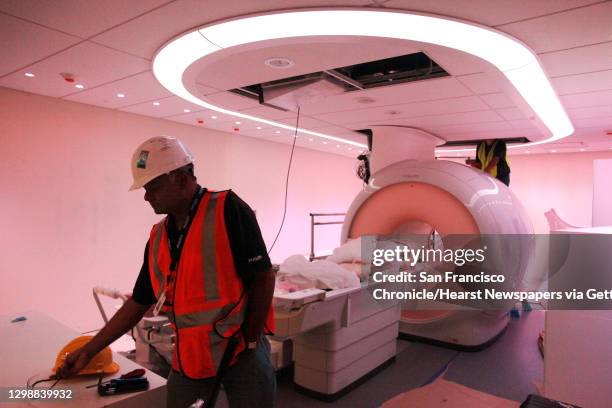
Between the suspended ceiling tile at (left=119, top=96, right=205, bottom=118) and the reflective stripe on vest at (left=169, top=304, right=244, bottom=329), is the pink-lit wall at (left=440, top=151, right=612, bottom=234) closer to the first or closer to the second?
the suspended ceiling tile at (left=119, top=96, right=205, bottom=118)

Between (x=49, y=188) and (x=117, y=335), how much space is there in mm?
2967

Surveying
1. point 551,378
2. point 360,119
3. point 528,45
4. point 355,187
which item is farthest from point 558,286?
point 355,187

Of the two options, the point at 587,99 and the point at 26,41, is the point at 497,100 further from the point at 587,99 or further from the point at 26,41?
the point at 26,41

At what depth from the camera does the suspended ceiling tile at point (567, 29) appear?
173 cm

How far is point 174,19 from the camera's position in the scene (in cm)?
194

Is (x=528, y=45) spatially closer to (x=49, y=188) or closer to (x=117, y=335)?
(x=117, y=335)

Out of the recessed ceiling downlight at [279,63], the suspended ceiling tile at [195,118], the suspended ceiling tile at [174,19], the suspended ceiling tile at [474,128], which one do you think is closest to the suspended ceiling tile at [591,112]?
the suspended ceiling tile at [474,128]

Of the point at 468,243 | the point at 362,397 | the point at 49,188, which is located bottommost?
the point at 362,397

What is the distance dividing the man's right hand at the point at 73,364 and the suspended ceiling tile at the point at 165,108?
258cm

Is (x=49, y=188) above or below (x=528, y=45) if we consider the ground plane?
below

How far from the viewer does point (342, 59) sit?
237 centimetres

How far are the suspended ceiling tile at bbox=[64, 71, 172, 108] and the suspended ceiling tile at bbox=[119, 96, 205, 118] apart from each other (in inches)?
3.3

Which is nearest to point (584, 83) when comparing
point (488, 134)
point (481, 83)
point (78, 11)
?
point (481, 83)

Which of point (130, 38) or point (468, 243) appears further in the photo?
point (468, 243)
